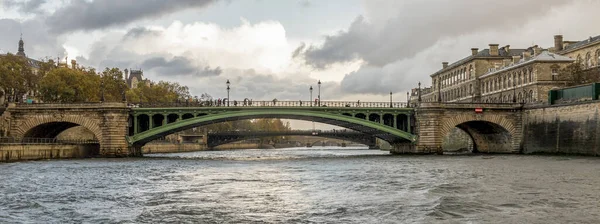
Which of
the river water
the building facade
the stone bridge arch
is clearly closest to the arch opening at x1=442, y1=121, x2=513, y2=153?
the stone bridge arch

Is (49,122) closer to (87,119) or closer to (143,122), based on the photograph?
(87,119)

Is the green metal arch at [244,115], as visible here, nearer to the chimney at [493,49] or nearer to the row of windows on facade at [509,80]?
the row of windows on facade at [509,80]

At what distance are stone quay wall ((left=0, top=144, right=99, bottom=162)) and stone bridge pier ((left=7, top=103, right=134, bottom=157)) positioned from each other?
8.99 ft

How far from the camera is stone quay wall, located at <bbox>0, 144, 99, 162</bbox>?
181 ft

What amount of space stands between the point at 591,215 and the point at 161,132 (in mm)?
54013

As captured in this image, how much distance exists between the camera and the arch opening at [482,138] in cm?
7481

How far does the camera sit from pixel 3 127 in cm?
6775

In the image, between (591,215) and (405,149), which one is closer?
(591,215)

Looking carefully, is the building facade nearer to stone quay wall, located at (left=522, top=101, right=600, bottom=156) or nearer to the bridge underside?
stone quay wall, located at (left=522, top=101, right=600, bottom=156)

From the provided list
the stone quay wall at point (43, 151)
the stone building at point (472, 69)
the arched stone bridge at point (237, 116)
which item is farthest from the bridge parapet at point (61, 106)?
the stone building at point (472, 69)

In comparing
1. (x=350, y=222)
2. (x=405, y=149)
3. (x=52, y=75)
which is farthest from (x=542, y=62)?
(x=350, y=222)

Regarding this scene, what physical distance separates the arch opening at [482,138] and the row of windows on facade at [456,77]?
18.3m

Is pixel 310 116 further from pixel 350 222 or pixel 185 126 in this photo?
pixel 350 222

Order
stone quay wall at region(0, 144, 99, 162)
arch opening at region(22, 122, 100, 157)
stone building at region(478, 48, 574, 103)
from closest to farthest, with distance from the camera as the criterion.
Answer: stone quay wall at region(0, 144, 99, 162)
arch opening at region(22, 122, 100, 157)
stone building at region(478, 48, 574, 103)
